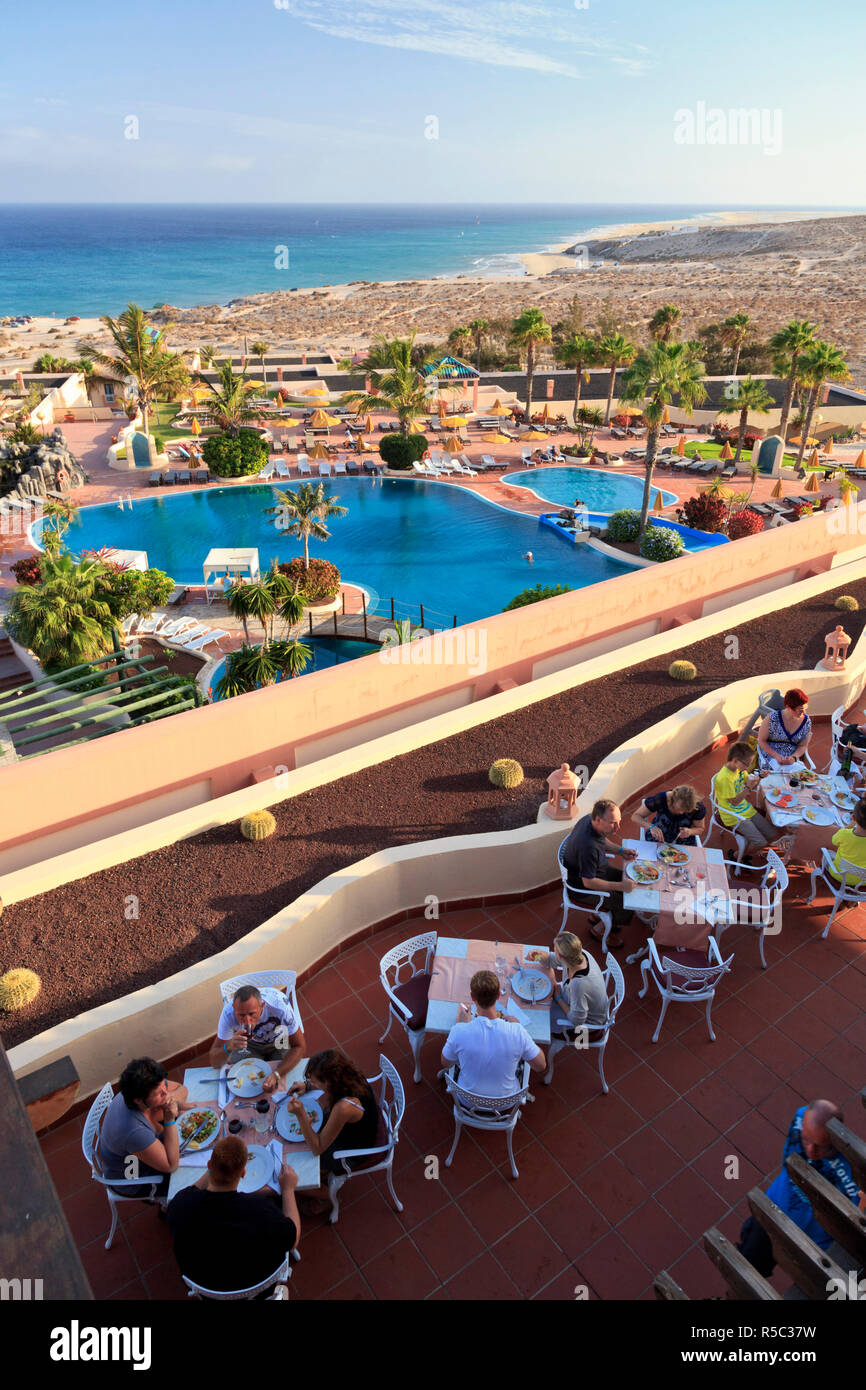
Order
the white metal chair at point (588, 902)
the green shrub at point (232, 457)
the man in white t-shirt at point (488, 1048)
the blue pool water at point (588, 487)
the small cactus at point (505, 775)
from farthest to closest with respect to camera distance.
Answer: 1. the green shrub at point (232, 457)
2. the blue pool water at point (588, 487)
3. the small cactus at point (505, 775)
4. the white metal chair at point (588, 902)
5. the man in white t-shirt at point (488, 1048)

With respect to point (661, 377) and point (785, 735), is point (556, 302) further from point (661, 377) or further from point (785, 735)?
point (785, 735)

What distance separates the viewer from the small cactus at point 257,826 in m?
9.04

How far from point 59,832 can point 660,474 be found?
33815 mm

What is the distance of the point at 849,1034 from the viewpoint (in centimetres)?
763

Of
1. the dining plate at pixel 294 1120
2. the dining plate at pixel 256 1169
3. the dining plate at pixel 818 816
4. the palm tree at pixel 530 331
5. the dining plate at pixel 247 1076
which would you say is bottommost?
the dining plate at pixel 256 1169

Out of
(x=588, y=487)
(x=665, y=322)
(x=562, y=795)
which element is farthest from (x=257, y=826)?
(x=665, y=322)

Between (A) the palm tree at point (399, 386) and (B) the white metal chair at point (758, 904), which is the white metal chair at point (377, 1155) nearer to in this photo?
(B) the white metal chair at point (758, 904)

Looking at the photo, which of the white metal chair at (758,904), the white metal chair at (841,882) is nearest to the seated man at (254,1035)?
the white metal chair at (758,904)

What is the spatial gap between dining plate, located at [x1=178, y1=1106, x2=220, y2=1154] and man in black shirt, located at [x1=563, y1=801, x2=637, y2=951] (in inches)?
152

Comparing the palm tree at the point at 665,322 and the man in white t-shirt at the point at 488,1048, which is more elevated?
the palm tree at the point at 665,322

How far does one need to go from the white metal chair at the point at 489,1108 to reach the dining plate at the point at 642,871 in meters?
2.32

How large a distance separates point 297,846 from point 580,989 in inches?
147

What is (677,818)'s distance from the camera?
8.54 meters
